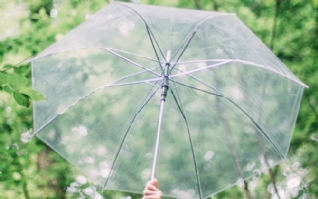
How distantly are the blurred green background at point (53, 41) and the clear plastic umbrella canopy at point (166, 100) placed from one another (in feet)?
7.17

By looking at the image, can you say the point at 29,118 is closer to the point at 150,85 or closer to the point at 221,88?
the point at 150,85

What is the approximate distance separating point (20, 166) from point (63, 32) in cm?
180

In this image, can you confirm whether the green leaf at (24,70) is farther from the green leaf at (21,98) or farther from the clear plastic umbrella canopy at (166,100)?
the green leaf at (21,98)

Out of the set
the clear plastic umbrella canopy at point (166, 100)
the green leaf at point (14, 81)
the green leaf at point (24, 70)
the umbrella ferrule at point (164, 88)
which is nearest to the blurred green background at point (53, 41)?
the green leaf at point (24, 70)

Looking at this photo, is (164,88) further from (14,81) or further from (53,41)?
(53,41)

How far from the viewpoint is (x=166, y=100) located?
10.1 ft

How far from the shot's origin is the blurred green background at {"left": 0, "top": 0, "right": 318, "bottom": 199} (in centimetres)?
511

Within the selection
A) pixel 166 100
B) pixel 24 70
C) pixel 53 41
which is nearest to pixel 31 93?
pixel 166 100

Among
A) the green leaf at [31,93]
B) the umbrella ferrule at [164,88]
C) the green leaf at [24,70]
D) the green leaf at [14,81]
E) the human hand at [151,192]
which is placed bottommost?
the human hand at [151,192]

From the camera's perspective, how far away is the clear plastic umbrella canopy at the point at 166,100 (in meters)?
2.80

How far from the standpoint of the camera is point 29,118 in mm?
5145

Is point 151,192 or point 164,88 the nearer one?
point 151,192

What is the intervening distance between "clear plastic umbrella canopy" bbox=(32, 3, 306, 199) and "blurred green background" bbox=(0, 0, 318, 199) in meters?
2.19

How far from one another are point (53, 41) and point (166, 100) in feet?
8.70
